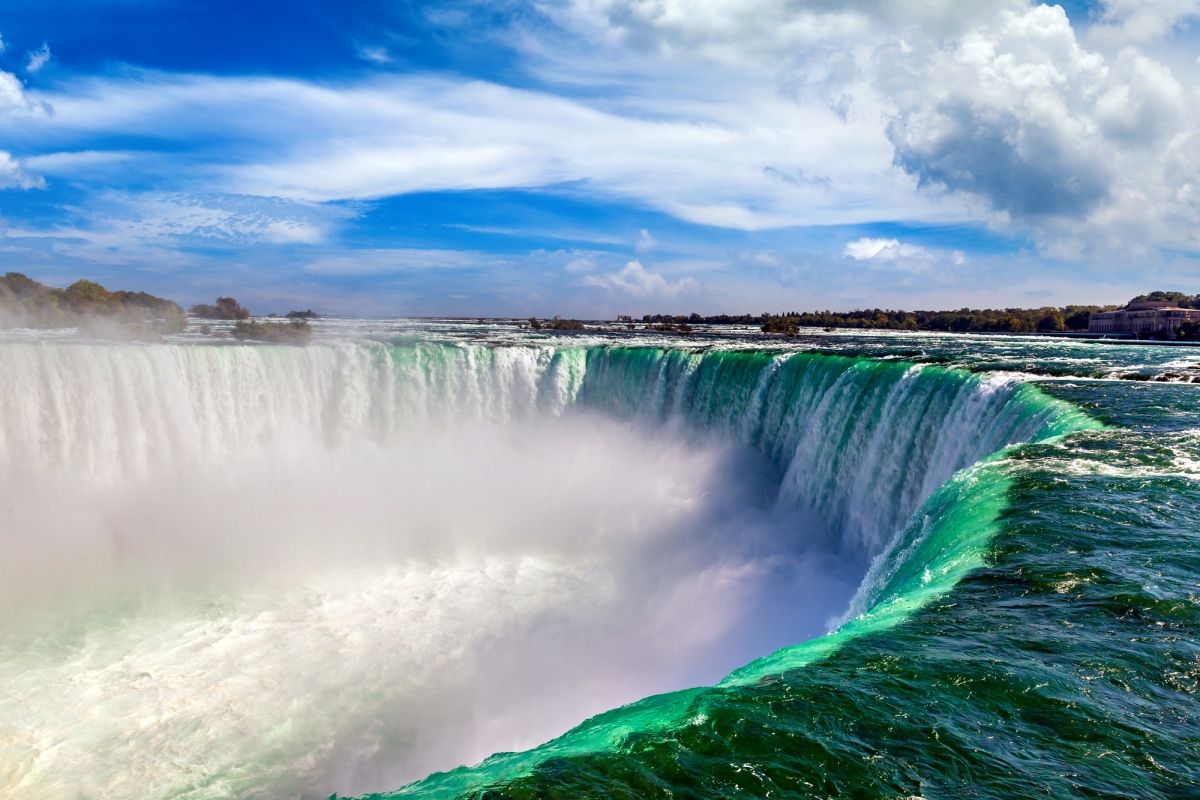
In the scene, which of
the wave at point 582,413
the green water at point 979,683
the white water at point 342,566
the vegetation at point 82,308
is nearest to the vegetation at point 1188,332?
the wave at point 582,413

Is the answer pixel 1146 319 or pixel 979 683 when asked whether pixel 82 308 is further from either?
pixel 1146 319

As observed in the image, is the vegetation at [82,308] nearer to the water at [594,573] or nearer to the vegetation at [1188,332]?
the water at [594,573]

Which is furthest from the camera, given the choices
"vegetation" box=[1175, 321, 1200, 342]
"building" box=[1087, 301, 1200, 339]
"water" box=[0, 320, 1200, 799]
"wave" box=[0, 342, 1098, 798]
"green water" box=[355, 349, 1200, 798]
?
"building" box=[1087, 301, 1200, 339]

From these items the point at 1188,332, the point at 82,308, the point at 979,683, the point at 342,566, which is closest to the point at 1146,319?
the point at 1188,332

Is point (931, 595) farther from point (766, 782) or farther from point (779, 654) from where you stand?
point (766, 782)

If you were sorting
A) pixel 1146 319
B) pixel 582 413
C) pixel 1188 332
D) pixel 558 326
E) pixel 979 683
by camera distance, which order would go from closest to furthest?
pixel 979 683 → pixel 582 413 → pixel 1188 332 → pixel 1146 319 → pixel 558 326

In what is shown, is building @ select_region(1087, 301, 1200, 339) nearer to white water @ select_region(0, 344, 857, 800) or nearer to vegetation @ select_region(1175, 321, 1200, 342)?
vegetation @ select_region(1175, 321, 1200, 342)

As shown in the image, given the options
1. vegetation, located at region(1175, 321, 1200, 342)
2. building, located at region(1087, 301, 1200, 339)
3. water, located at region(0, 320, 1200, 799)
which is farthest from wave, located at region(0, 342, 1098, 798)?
building, located at region(1087, 301, 1200, 339)

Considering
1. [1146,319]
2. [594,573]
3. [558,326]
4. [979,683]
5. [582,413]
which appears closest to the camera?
[979,683]
